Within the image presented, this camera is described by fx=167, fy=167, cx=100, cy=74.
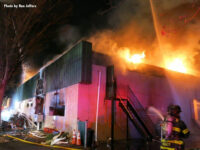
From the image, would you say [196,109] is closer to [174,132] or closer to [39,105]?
[174,132]

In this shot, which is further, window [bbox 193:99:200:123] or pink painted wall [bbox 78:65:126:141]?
window [bbox 193:99:200:123]

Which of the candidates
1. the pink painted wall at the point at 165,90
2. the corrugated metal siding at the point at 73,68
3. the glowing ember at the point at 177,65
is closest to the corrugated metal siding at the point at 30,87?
the corrugated metal siding at the point at 73,68

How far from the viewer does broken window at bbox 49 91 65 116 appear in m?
11.1

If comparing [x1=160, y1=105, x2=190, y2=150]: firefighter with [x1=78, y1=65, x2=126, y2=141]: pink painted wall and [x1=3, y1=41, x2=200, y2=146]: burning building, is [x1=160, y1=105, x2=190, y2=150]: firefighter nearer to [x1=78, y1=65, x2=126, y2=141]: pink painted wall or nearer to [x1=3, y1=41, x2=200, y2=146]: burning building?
[x1=3, y1=41, x2=200, y2=146]: burning building

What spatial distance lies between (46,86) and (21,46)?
4532mm

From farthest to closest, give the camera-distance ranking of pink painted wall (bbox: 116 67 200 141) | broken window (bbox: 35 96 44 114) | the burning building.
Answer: broken window (bbox: 35 96 44 114)
pink painted wall (bbox: 116 67 200 141)
the burning building

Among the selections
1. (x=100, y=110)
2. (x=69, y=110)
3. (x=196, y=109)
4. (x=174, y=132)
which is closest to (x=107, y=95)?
(x=100, y=110)

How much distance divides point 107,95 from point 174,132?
234 inches

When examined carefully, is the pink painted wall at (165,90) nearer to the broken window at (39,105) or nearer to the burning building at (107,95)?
the burning building at (107,95)

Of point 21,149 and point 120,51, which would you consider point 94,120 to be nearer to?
point 21,149

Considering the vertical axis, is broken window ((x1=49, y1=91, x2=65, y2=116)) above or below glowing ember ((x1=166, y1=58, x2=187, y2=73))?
below

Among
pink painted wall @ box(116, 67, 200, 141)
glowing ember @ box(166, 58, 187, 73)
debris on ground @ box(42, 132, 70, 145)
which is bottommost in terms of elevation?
debris on ground @ box(42, 132, 70, 145)

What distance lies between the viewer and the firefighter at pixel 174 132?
3.65 m

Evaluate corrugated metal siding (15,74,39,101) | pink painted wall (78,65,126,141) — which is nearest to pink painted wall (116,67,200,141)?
pink painted wall (78,65,126,141)
